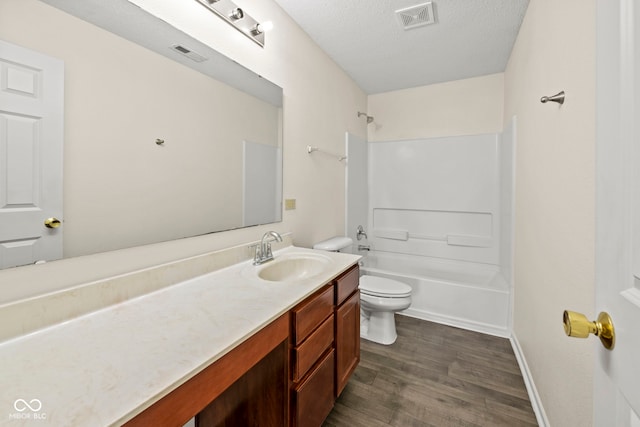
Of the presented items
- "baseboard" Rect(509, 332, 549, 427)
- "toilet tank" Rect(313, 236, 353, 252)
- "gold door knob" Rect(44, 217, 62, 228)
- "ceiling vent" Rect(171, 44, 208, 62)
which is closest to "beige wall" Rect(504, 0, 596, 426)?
"baseboard" Rect(509, 332, 549, 427)

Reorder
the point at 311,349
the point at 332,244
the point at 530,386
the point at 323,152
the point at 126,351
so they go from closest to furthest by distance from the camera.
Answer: the point at 126,351, the point at 311,349, the point at 530,386, the point at 332,244, the point at 323,152

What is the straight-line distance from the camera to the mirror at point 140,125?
→ 0.90 meters

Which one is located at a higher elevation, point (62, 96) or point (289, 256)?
point (62, 96)

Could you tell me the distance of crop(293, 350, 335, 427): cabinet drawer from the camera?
1086 millimetres

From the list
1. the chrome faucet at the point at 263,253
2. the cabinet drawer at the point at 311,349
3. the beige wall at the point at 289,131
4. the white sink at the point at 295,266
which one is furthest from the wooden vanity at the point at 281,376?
the beige wall at the point at 289,131

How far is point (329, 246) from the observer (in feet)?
7.36

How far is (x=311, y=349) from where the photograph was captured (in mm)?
1170

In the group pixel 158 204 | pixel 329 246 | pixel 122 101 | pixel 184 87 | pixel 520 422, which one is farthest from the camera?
pixel 329 246

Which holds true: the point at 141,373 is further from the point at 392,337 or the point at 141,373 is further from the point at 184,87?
the point at 392,337

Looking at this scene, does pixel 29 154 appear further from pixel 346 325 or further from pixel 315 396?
pixel 346 325

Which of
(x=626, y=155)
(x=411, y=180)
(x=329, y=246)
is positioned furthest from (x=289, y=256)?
(x=411, y=180)

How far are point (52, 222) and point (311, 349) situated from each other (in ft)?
3.37

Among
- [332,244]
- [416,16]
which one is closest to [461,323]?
[332,244]

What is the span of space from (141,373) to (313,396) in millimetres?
809
